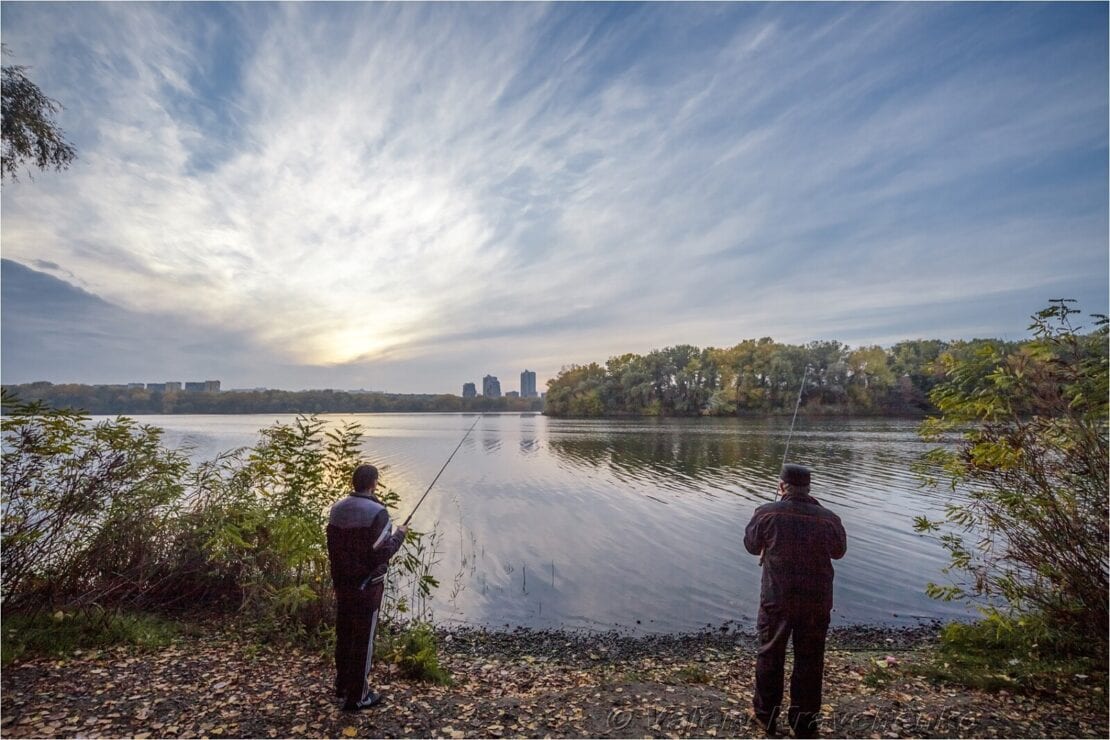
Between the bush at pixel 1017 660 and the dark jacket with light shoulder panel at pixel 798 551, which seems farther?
the bush at pixel 1017 660

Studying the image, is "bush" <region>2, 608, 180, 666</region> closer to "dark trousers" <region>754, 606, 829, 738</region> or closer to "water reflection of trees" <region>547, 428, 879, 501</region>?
"dark trousers" <region>754, 606, 829, 738</region>

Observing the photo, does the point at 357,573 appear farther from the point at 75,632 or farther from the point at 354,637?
the point at 75,632

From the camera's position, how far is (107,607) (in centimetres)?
639

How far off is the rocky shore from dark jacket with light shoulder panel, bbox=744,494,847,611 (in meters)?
1.34

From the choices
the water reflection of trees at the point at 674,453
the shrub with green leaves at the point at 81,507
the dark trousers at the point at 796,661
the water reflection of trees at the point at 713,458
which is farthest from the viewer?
the water reflection of trees at the point at 674,453

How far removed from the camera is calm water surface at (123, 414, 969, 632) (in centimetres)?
1143

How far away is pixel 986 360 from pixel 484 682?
714 centimetres

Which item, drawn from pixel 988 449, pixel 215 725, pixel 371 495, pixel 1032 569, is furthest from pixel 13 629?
pixel 1032 569

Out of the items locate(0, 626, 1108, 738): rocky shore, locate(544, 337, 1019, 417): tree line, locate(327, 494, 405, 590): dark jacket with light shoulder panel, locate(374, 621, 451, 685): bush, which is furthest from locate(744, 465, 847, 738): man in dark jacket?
locate(544, 337, 1019, 417): tree line

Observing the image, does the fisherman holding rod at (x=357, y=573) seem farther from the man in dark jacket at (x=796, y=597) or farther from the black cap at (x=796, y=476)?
the black cap at (x=796, y=476)

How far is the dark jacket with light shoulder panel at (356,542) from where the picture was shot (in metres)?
4.69

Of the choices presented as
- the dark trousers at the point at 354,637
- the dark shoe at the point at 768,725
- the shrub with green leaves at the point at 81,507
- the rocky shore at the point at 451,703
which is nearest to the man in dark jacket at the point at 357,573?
the dark trousers at the point at 354,637

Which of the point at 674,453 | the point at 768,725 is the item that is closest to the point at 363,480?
the point at 768,725

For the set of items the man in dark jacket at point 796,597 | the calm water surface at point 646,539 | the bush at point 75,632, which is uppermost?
the man in dark jacket at point 796,597
